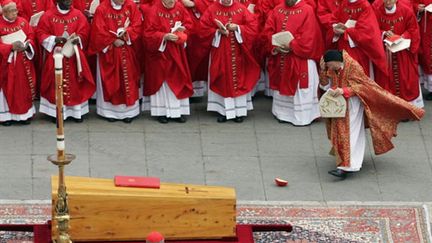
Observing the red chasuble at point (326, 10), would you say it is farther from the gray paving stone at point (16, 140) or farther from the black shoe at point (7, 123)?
the black shoe at point (7, 123)

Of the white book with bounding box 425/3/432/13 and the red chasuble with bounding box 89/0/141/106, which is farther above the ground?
the white book with bounding box 425/3/432/13

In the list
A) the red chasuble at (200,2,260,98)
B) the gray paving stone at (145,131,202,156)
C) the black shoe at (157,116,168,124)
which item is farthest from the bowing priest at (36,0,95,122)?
the red chasuble at (200,2,260,98)

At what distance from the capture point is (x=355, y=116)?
20.2 meters

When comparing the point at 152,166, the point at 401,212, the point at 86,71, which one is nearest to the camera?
the point at 401,212

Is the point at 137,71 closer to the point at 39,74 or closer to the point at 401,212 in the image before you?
the point at 39,74

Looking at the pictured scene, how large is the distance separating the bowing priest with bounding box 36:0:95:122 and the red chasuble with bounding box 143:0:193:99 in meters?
0.86

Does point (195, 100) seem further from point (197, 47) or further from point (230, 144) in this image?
point (230, 144)

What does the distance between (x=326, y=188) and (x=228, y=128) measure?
2.50m

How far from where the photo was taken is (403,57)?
22.7 metres

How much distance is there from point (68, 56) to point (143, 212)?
17.2 ft

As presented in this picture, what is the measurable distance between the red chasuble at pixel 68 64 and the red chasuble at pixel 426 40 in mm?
4859

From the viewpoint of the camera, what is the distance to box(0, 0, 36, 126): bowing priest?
21797 millimetres

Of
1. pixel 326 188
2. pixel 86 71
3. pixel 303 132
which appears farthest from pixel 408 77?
pixel 86 71

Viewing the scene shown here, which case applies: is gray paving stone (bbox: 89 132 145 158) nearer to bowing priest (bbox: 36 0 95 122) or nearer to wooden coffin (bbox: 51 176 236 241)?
bowing priest (bbox: 36 0 95 122)
